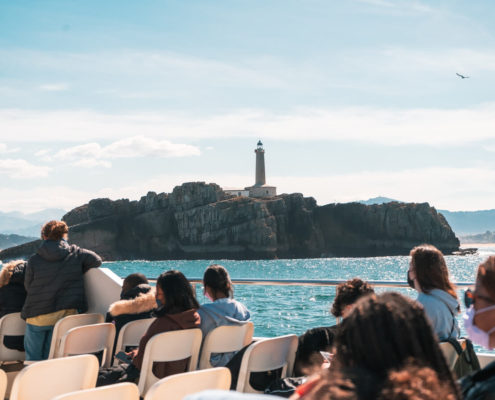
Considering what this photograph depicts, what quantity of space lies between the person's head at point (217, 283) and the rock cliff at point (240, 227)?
8949 centimetres

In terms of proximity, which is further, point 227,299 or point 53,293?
point 53,293

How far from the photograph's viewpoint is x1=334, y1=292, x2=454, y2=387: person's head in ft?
3.87

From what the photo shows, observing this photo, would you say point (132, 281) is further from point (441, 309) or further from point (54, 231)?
point (441, 309)

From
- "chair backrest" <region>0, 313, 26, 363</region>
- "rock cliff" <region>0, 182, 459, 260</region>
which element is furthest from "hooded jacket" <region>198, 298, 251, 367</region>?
"rock cliff" <region>0, 182, 459, 260</region>

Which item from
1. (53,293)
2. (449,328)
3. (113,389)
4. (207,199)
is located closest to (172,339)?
(113,389)

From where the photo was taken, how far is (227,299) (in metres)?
3.98

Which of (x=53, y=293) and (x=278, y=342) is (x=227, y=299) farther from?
(x=53, y=293)

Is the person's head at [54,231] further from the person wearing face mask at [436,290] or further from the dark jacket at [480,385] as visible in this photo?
the dark jacket at [480,385]

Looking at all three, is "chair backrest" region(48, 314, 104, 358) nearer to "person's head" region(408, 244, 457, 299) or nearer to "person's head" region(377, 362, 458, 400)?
"person's head" region(408, 244, 457, 299)

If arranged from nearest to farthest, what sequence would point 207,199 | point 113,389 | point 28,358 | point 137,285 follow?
point 113,389, point 137,285, point 28,358, point 207,199

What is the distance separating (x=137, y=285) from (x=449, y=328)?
8.11ft

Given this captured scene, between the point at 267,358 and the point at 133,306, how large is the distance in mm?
1497

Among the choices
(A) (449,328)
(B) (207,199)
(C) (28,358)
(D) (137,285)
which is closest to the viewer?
(A) (449,328)

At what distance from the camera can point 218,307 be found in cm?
392
